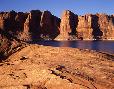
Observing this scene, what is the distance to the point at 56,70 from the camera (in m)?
14.6

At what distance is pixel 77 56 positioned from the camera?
18500 mm

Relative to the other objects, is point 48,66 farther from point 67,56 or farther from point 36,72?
point 67,56

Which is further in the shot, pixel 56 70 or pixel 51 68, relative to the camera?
pixel 51 68

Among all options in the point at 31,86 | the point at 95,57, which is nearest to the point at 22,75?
the point at 31,86

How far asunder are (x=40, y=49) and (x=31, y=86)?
7253 mm

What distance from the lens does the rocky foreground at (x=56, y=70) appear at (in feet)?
42.3

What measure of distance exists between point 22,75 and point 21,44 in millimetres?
7191

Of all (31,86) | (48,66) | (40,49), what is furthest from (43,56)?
(31,86)

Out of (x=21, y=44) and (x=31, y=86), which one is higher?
(x=21, y=44)

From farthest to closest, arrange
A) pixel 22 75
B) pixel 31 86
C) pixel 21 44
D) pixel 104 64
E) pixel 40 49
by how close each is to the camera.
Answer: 1. pixel 21 44
2. pixel 40 49
3. pixel 104 64
4. pixel 22 75
5. pixel 31 86

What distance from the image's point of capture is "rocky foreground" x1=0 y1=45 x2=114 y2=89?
12898 mm

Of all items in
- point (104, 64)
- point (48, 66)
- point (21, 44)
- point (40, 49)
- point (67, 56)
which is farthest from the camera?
point (21, 44)

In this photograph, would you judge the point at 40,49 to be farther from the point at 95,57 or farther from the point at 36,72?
the point at 36,72

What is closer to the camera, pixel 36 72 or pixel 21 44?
pixel 36 72
